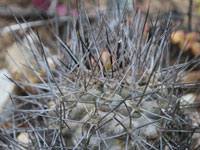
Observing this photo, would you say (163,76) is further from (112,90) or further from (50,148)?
(50,148)

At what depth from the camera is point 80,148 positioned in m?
0.71

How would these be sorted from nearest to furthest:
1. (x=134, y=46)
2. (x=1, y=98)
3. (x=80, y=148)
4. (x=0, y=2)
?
(x=80, y=148), (x=134, y=46), (x=1, y=98), (x=0, y=2)

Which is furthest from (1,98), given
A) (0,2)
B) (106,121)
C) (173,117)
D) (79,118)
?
(0,2)

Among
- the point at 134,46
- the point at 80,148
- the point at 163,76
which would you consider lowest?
the point at 80,148

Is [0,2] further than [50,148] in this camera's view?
Yes

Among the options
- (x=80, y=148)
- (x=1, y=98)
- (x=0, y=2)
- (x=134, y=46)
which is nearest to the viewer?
(x=80, y=148)

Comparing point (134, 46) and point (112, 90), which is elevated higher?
point (134, 46)

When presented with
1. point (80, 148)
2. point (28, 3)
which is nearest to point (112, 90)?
point (80, 148)

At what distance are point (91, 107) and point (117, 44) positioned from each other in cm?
20

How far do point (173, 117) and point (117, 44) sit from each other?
264 mm

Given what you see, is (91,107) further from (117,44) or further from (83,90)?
(117,44)

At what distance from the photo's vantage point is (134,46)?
812mm

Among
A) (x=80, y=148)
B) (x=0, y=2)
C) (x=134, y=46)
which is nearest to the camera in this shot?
(x=80, y=148)

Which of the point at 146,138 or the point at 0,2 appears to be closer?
the point at 146,138
